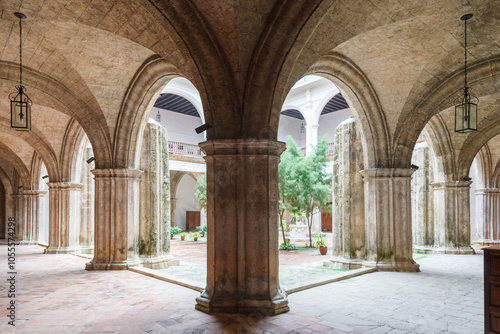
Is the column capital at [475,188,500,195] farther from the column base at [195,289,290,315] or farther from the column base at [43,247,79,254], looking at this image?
the column base at [43,247,79,254]

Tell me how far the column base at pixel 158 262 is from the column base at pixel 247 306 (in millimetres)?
4363

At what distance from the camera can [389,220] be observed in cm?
859

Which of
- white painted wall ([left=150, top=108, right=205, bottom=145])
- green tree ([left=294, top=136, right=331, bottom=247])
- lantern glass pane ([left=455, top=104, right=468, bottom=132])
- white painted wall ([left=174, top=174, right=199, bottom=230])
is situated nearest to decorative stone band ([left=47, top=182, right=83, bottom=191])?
green tree ([left=294, top=136, right=331, bottom=247])

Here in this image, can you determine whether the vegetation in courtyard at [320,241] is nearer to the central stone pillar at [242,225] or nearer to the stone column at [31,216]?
the central stone pillar at [242,225]

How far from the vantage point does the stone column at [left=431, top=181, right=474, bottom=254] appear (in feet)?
40.7

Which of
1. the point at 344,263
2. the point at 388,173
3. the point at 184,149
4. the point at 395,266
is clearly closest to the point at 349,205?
the point at 388,173

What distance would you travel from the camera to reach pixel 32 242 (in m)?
16.9

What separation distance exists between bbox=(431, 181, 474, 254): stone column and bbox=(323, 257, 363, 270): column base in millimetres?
4968

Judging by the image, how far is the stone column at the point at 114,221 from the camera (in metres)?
8.71

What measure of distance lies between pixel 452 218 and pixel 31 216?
16.7 m

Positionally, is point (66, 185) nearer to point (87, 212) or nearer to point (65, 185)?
point (65, 185)

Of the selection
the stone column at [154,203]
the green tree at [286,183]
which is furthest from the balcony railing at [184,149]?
the stone column at [154,203]

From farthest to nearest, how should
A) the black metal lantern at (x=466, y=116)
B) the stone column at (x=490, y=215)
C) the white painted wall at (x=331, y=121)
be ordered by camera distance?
the white painted wall at (x=331, y=121), the stone column at (x=490, y=215), the black metal lantern at (x=466, y=116)

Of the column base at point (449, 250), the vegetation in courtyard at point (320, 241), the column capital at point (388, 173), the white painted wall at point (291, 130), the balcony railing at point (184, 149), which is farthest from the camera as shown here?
the white painted wall at point (291, 130)
